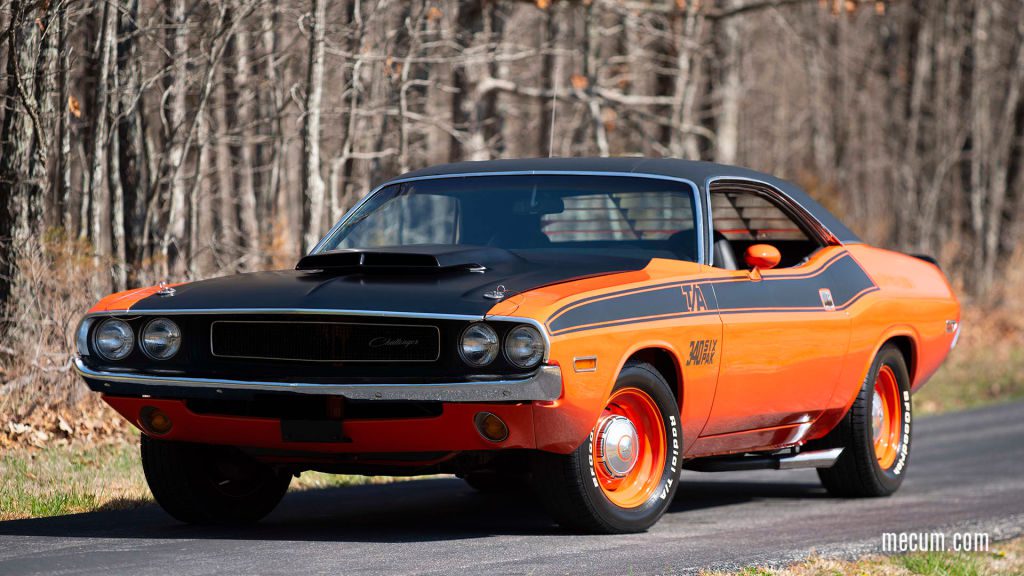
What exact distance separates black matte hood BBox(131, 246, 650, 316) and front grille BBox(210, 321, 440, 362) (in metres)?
0.09

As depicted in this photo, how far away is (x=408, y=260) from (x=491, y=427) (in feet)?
2.72

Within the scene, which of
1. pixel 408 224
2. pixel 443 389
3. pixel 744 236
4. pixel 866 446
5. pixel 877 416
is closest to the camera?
pixel 443 389

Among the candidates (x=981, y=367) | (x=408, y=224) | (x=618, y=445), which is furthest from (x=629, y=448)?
(x=981, y=367)

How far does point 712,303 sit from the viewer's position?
6.41 m

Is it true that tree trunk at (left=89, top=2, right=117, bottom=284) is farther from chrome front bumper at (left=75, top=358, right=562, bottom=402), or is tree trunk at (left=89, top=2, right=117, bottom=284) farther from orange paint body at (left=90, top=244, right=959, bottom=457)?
chrome front bumper at (left=75, top=358, right=562, bottom=402)

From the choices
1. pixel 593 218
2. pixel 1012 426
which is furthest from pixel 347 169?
pixel 593 218

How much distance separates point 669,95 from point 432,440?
49.7 ft

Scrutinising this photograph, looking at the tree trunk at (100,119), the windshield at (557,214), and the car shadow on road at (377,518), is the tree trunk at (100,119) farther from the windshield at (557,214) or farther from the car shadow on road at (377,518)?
the windshield at (557,214)

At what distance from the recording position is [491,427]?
5387 millimetres

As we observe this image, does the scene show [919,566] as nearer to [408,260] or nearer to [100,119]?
[408,260]

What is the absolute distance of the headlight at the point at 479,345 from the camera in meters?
5.30

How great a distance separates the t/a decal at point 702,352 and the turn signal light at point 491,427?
112 cm

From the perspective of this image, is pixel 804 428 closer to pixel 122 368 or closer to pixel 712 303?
pixel 712 303

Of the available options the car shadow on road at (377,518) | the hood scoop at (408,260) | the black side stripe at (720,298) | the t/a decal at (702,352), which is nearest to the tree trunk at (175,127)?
the car shadow on road at (377,518)
